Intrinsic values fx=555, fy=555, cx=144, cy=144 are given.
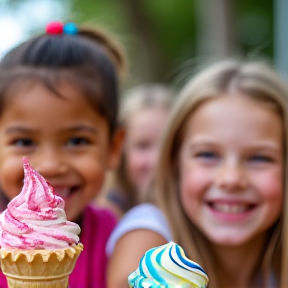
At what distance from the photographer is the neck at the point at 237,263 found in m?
3.01

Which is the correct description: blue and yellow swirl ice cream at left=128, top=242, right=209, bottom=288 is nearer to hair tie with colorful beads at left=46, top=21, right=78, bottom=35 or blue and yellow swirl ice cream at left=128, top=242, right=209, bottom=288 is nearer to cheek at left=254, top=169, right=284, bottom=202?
cheek at left=254, top=169, right=284, bottom=202

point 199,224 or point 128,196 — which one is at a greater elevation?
point 128,196

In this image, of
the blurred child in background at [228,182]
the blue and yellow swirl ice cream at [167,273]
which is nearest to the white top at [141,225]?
the blurred child in background at [228,182]

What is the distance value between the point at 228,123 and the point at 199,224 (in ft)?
1.82

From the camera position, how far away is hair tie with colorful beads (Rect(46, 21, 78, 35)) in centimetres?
304

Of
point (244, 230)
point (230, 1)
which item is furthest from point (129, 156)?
point (230, 1)

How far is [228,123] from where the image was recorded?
Result: 2857mm

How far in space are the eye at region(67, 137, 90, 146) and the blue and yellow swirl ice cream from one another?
1.27 metres

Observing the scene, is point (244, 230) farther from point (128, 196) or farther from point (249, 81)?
point (128, 196)

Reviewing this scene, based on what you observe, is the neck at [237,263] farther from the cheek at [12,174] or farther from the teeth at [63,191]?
the cheek at [12,174]

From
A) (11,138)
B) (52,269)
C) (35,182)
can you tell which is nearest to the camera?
(52,269)

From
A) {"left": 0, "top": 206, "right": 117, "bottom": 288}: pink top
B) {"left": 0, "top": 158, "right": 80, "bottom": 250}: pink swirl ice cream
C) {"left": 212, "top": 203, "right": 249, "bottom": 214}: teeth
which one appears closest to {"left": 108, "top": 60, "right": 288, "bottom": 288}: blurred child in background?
{"left": 212, "top": 203, "right": 249, "bottom": 214}: teeth

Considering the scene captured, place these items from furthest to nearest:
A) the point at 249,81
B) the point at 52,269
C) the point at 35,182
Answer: the point at 249,81 < the point at 35,182 < the point at 52,269

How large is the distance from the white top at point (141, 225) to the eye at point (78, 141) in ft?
1.57
